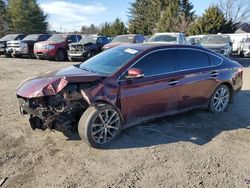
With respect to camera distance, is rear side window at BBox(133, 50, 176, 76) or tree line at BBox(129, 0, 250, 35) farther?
tree line at BBox(129, 0, 250, 35)

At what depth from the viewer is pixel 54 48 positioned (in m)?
19.6

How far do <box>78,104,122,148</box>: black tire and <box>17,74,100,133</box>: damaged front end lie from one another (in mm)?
193

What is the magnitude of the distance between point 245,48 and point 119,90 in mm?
20684

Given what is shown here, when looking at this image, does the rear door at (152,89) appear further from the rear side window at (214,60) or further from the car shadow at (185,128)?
the rear side window at (214,60)

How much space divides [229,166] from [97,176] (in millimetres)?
1874

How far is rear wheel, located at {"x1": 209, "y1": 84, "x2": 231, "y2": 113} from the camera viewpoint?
21.9 feet

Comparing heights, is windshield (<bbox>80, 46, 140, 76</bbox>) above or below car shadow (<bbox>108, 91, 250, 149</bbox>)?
above

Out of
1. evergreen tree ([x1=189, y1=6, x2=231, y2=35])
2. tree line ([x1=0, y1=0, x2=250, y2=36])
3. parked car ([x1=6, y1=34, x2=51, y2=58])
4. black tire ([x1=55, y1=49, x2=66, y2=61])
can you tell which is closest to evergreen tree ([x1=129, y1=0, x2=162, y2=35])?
tree line ([x1=0, y1=0, x2=250, y2=36])

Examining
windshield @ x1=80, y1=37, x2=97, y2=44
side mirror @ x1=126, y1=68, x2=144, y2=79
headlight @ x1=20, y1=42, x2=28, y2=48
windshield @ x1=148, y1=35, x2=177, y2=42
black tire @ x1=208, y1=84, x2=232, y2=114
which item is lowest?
→ black tire @ x1=208, y1=84, x2=232, y2=114

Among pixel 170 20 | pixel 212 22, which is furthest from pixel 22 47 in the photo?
pixel 170 20

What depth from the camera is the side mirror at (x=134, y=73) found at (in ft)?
16.5

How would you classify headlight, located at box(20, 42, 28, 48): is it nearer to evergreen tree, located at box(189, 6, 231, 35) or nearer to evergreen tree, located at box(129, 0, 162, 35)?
evergreen tree, located at box(189, 6, 231, 35)

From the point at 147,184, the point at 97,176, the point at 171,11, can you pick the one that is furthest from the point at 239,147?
the point at 171,11

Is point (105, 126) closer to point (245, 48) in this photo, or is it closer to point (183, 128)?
point (183, 128)
